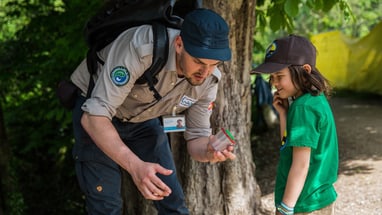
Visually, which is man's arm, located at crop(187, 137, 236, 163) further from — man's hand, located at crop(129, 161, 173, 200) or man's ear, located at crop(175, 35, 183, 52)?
man's ear, located at crop(175, 35, 183, 52)

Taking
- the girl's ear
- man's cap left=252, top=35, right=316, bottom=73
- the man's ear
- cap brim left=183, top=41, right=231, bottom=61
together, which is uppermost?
the man's ear

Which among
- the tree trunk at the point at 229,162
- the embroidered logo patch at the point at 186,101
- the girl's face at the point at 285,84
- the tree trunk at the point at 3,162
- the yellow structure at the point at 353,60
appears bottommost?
the yellow structure at the point at 353,60

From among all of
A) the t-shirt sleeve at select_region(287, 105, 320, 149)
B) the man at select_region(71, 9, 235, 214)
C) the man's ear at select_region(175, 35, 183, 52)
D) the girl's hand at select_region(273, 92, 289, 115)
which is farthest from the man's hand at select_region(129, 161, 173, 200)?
the girl's hand at select_region(273, 92, 289, 115)

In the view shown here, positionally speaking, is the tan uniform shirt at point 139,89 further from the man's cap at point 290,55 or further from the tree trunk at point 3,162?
the tree trunk at point 3,162

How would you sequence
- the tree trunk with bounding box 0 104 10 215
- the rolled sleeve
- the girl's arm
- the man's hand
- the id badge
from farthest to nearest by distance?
the tree trunk with bounding box 0 104 10 215 < the id badge < the rolled sleeve < the girl's arm < the man's hand

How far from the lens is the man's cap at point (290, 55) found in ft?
9.43

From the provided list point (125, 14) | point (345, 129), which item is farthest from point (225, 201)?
point (345, 129)

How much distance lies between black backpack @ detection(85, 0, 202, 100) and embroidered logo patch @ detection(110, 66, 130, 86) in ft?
0.38

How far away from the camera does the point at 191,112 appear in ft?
10.5

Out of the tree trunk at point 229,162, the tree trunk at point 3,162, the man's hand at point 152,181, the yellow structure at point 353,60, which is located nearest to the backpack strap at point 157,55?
the man's hand at point 152,181

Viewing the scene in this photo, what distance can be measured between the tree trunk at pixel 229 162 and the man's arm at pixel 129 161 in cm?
166

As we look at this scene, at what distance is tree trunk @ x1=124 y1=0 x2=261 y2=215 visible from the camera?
4.13 m

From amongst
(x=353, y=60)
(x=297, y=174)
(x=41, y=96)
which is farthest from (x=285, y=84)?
(x=353, y=60)

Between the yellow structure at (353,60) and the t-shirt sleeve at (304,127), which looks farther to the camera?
the yellow structure at (353,60)
